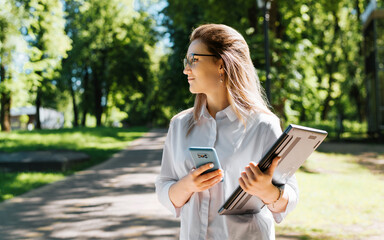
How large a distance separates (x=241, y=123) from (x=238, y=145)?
0.37 ft

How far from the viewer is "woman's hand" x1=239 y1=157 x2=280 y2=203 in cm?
176

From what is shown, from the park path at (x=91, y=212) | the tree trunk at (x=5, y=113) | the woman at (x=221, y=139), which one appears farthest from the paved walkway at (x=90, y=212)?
the tree trunk at (x=5, y=113)

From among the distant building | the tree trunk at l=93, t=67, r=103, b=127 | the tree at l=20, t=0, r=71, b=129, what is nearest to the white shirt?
the tree at l=20, t=0, r=71, b=129

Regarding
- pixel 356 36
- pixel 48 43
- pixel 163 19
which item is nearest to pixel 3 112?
pixel 48 43

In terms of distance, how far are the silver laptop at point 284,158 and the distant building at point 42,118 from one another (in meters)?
72.8

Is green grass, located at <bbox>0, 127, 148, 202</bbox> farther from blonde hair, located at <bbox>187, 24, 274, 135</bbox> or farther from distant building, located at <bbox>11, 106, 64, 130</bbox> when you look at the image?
distant building, located at <bbox>11, 106, 64, 130</bbox>

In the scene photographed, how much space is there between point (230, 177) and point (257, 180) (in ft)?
0.93

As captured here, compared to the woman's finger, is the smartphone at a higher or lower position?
higher

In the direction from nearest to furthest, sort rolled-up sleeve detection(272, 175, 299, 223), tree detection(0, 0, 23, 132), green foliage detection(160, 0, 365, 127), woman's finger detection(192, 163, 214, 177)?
woman's finger detection(192, 163, 214, 177) → rolled-up sleeve detection(272, 175, 299, 223) → green foliage detection(160, 0, 365, 127) → tree detection(0, 0, 23, 132)

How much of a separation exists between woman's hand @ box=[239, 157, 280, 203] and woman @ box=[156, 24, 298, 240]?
8 cm

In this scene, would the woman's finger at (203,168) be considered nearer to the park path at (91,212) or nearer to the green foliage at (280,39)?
the park path at (91,212)

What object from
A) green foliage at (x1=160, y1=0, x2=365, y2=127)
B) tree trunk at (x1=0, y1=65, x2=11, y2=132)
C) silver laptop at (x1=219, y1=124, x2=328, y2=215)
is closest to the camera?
silver laptop at (x1=219, y1=124, x2=328, y2=215)

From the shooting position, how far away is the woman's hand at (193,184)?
6.02 feet

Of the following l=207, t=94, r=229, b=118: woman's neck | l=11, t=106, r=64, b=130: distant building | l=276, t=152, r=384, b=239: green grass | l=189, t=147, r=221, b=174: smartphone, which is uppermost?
l=207, t=94, r=229, b=118: woman's neck
